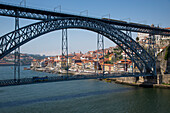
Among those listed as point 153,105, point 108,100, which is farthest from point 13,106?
point 153,105

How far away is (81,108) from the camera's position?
1880cm

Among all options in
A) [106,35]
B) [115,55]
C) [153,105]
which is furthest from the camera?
[115,55]

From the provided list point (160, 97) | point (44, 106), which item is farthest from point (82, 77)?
point (160, 97)

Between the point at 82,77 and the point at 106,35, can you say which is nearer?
the point at 82,77

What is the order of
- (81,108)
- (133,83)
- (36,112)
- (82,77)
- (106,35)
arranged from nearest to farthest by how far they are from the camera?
(36,112) → (81,108) → (82,77) → (106,35) → (133,83)

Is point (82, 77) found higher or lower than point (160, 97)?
higher

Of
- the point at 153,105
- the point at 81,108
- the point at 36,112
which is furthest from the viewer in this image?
the point at 153,105

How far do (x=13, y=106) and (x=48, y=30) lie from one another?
9.99 meters

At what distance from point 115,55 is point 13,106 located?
57387 mm

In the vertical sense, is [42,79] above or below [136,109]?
above

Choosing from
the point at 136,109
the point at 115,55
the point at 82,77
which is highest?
the point at 115,55

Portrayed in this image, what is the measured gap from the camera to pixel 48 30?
73.4 feet

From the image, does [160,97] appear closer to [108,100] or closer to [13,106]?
[108,100]

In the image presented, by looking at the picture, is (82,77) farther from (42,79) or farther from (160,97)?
(160,97)
